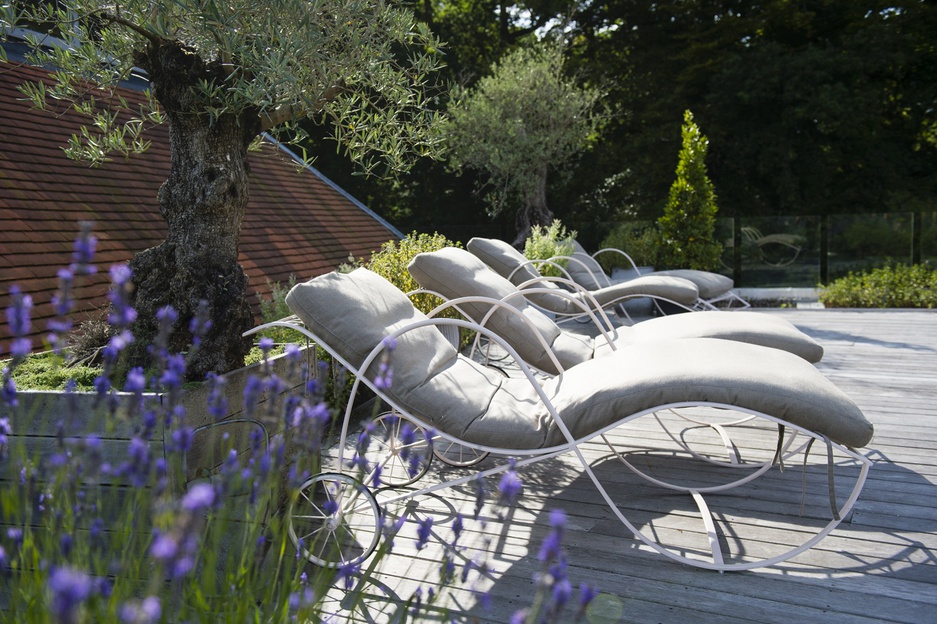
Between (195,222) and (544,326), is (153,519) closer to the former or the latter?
(195,222)

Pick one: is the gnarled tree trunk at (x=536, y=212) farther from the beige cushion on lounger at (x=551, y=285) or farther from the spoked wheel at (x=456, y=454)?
the spoked wheel at (x=456, y=454)

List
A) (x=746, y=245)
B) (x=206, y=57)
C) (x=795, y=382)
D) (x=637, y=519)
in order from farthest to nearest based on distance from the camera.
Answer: (x=746, y=245) < (x=206, y=57) < (x=637, y=519) < (x=795, y=382)

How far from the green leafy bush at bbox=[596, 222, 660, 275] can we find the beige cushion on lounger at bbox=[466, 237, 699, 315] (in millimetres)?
4522

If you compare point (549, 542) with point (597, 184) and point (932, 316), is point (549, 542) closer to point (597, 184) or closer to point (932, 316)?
point (932, 316)

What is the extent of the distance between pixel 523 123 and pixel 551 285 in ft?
26.2

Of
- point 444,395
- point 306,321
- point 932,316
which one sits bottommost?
point 932,316

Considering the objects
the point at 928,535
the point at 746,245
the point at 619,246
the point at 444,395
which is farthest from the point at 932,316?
the point at 444,395

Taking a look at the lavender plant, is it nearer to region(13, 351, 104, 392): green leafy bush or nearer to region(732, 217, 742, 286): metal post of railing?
region(13, 351, 104, 392): green leafy bush

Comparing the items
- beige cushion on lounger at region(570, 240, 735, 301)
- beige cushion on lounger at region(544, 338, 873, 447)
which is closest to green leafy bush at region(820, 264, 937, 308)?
beige cushion on lounger at region(570, 240, 735, 301)

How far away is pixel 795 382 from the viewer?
2324 mm

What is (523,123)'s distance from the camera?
1312 centimetres

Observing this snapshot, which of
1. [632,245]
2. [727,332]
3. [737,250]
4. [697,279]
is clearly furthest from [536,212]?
[727,332]

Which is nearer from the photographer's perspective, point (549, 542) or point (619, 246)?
point (549, 542)

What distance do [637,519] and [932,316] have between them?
6853mm
